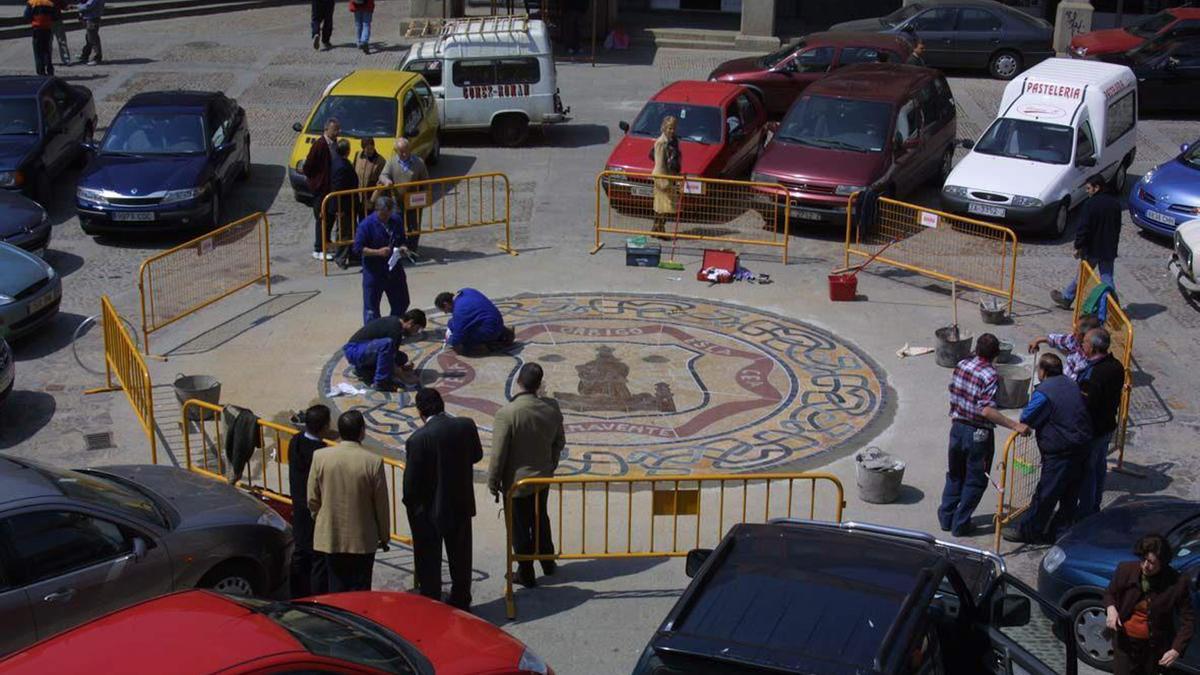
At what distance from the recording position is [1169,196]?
2000 centimetres

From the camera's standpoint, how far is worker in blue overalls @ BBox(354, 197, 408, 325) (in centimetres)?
1582

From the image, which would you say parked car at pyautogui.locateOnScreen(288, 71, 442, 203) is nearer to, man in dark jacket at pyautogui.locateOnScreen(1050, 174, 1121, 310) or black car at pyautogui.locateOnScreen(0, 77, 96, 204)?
black car at pyautogui.locateOnScreen(0, 77, 96, 204)

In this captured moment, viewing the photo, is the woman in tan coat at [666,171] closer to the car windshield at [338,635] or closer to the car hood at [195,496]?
the car hood at [195,496]

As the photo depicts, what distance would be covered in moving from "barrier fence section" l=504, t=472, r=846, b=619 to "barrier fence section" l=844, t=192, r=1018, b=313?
626 cm

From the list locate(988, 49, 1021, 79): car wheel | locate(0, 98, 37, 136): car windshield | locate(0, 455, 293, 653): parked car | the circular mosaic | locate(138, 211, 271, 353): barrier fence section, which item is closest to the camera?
locate(0, 455, 293, 653): parked car

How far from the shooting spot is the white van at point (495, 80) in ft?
81.1

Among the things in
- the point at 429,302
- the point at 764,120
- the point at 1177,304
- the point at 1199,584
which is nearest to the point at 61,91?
the point at 429,302

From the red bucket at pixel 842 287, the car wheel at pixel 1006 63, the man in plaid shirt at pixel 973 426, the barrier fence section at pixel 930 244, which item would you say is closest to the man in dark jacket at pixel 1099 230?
the barrier fence section at pixel 930 244

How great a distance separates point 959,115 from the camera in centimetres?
2727

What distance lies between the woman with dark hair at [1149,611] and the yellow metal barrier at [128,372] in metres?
8.39

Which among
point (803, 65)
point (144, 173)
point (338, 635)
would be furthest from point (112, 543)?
point (803, 65)

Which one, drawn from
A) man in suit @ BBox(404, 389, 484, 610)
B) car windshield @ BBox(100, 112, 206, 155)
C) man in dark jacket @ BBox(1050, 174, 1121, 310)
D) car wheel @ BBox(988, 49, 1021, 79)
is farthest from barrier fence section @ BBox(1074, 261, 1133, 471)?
car wheel @ BBox(988, 49, 1021, 79)

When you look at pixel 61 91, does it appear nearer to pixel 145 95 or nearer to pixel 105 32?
pixel 145 95

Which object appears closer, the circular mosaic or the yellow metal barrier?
the yellow metal barrier
